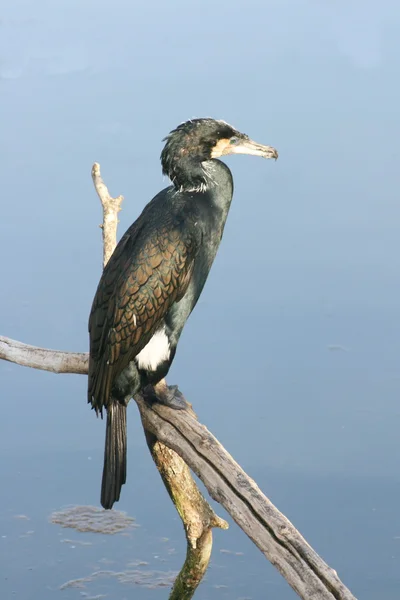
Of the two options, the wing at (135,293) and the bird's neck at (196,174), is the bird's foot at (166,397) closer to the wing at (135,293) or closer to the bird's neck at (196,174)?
the wing at (135,293)

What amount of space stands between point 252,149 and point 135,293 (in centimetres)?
51

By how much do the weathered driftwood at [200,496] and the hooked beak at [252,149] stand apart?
1.65ft

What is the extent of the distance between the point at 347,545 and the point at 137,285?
117 cm

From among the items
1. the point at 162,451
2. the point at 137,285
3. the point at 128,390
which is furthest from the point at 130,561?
the point at 137,285

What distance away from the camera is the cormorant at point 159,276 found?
312cm

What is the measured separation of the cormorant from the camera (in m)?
3.12

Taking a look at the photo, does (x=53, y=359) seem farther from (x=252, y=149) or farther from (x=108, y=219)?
(x=252, y=149)

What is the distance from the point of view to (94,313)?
320 cm

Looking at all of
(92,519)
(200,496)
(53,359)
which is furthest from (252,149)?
(92,519)

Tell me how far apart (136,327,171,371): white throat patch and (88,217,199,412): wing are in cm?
5

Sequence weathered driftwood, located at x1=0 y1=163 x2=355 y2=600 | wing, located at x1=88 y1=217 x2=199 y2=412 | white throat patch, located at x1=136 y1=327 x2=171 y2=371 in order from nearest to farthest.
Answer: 1. weathered driftwood, located at x1=0 y1=163 x2=355 y2=600
2. wing, located at x1=88 y1=217 x2=199 y2=412
3. white throat patch, located at x1=136 y1=327 x2=171 y2=371

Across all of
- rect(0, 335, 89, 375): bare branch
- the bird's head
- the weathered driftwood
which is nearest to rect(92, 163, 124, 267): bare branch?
the weathered driftwood

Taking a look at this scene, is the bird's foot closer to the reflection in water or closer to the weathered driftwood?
the weathered driftwood

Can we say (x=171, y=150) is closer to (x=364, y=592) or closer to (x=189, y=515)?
(x=189, y=515)
